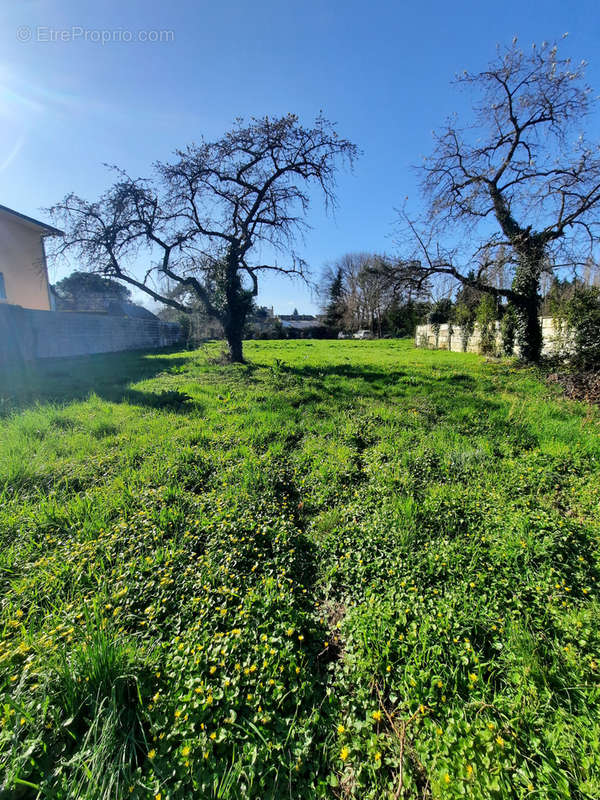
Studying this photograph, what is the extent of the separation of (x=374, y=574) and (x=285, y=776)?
1.25 meters

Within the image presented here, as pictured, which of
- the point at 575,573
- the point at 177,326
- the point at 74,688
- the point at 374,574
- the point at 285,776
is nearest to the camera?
the point at 285,776

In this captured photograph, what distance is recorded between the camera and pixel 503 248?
34.3 feet

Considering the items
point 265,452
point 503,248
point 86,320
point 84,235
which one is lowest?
point 265,452

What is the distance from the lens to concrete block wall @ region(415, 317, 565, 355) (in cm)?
988

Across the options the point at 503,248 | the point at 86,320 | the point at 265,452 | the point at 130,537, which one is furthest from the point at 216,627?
the point at 86,320

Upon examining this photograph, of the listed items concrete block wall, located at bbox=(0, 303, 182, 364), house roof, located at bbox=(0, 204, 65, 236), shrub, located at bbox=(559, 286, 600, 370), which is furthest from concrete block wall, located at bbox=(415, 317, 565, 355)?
house roof, located at bbox=(0, 204, 65, 236)

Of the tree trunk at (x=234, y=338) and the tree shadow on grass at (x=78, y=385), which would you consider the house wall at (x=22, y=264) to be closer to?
the tree shadow on grass at (x=78, y=385)

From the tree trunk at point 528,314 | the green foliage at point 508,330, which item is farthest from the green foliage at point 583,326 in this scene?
the green foliage at point 508,330

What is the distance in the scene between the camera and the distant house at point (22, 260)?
13969 mm

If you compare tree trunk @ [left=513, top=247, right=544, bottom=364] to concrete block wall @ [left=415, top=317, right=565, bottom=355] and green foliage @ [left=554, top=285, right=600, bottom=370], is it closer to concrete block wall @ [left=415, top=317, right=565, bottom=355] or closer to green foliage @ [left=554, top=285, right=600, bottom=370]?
concrete block wall @ [left=415, top=317, right=565, bottom=355]

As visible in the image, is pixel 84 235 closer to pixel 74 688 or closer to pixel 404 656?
pixel 74 688

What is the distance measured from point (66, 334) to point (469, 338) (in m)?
19.8

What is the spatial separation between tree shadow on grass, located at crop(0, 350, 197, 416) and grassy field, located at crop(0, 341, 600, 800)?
2.29 metres

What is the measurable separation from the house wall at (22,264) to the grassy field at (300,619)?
600 inches
